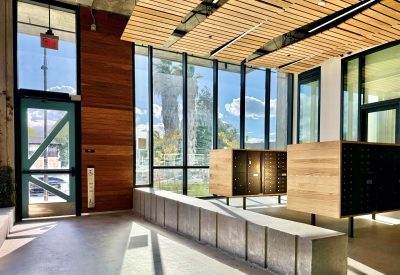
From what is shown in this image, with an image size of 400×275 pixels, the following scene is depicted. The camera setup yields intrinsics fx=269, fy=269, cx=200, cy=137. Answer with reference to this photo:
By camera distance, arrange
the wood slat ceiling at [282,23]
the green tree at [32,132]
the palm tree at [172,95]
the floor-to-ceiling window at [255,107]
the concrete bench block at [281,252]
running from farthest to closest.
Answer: the floor-to-ceiling window at [255,107], the palm tree at [172,95], the green tree at [32,132], the wood slat ceiling at [282,23], the concrete bench block at [281,252]

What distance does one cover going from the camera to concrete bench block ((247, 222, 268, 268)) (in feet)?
8.91

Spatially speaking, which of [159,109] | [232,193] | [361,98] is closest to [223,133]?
[159,109]

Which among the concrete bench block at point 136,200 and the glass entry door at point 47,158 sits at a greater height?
the glass entry door at point 47,158

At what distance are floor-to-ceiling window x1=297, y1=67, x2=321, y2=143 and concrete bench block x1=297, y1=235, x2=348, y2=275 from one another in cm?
623

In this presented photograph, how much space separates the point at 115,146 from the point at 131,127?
1.87ft

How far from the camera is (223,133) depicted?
25.0 ft

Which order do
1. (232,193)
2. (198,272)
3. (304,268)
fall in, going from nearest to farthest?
(304,268) → (198,272) → (232,193)

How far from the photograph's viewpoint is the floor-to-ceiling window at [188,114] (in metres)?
6.53

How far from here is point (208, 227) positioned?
11.4 ft

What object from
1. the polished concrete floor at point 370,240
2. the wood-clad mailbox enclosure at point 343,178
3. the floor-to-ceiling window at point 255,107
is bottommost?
the polished concrete floor at point 370,240

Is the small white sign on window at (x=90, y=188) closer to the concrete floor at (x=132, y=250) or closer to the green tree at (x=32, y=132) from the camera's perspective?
the concrete floor at (x=132, y=250)

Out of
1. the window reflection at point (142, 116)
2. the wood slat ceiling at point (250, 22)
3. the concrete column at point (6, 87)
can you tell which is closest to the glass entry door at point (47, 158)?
the concrete column at point (6, 87)

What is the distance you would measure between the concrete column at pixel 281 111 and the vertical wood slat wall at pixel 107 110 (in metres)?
4.77

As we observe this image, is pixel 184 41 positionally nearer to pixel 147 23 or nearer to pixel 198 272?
pixel 147 23
